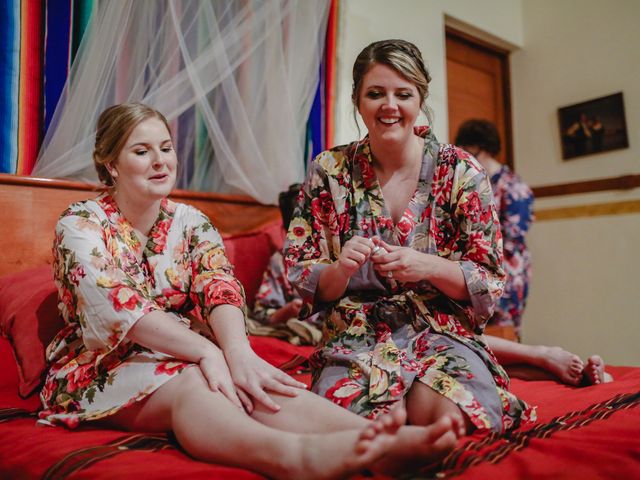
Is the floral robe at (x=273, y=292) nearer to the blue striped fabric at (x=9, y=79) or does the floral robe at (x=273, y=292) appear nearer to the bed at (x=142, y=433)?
the bed at (x=142, y=433)

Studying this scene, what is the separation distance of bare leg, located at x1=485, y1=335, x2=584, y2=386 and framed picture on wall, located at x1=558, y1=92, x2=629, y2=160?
223 centimetres

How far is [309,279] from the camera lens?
4.01ft

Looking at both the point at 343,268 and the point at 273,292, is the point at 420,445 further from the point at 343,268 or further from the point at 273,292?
the point at 273,292

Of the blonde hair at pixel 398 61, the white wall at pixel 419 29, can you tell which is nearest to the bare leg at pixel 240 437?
the blonde hair at pixel 398 61

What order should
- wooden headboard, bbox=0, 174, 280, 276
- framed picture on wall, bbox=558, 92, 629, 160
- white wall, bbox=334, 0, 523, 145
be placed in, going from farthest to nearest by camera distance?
framed picture on wall, bbox=558, 92, 629, 160 < white wall, bbox=334, 0, 523, 145 < wooden headboard, bbox=0, 174, 280, 276

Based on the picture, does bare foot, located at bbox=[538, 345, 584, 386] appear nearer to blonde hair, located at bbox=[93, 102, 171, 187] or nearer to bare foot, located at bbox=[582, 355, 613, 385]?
bare foot, located at bbox=[582, 355, 613, 385]

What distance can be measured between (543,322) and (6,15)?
3352mm

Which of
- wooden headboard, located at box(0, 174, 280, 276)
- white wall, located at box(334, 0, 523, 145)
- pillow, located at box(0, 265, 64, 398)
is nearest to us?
pillow, located at box(0, 265, 64, 398)

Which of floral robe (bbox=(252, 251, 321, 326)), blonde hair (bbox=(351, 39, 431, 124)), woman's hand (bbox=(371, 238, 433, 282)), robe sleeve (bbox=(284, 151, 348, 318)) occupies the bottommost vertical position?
floral robe (bbox=(252, 251, 321, 326))

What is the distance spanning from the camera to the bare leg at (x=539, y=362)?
1.51 metres

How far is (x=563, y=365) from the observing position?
5.00 ft

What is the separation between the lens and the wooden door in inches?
141

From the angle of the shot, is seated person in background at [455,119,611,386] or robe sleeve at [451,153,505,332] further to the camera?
seated person in background at [455,119,611,386]

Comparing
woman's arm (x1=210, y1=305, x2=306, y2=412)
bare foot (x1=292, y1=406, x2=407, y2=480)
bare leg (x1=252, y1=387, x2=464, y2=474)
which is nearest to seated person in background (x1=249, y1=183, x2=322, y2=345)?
woman's arm (x1=210, y1=305, x2=306, y2=412)
